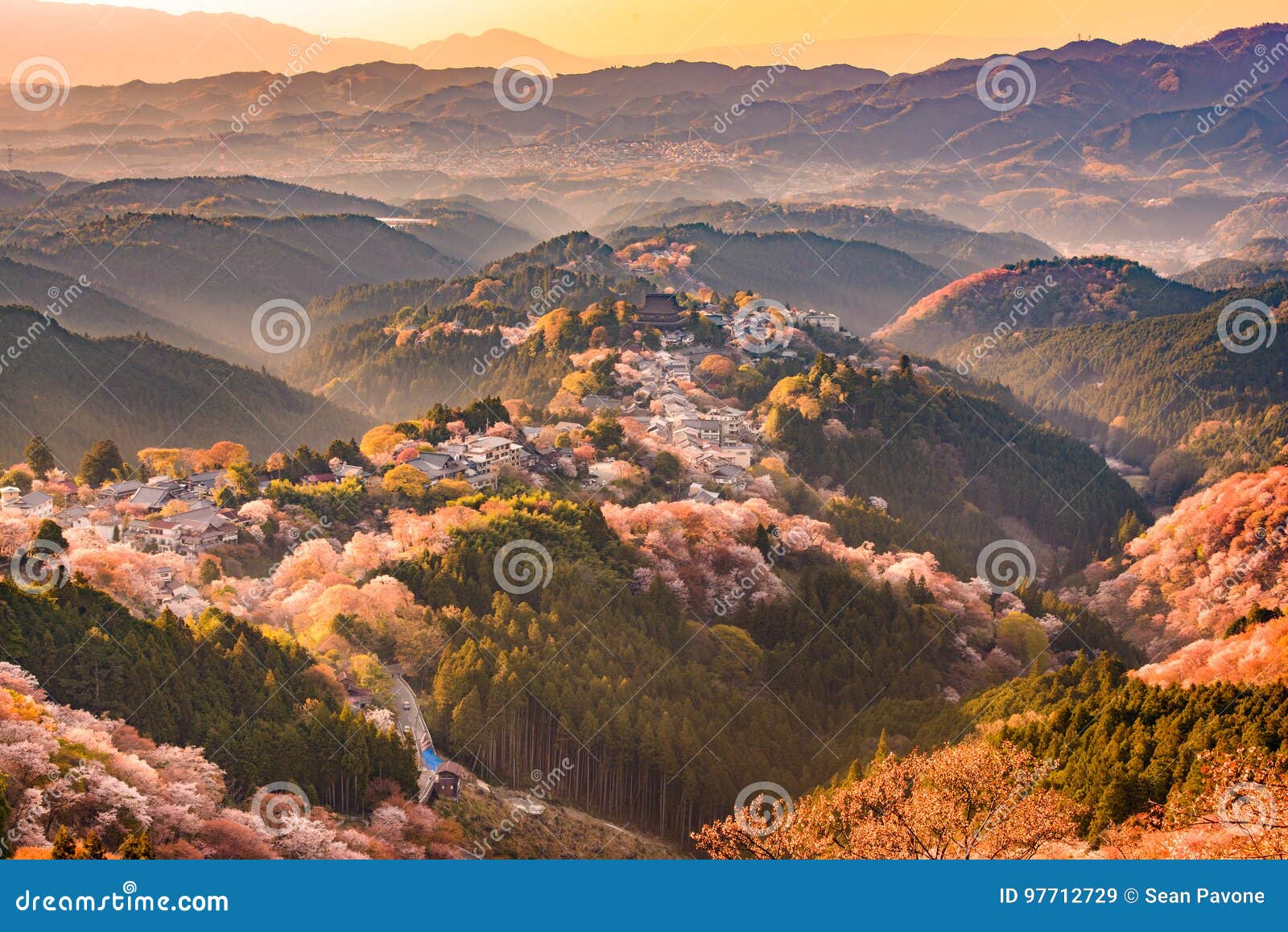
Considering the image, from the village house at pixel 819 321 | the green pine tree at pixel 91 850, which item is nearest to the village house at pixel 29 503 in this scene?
the green pine tree at pixel 91 850

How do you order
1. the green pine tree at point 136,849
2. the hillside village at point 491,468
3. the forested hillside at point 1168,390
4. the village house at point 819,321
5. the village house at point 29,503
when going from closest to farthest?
the green pine tree at point 136,849
the village house at point 29,503
the hillside village at point 491,468
the forested hillside at point 1168,390
the village house at point 819,321

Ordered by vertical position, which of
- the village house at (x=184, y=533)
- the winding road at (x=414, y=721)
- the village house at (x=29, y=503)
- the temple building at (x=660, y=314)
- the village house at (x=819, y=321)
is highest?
the village house at (x=819, y=321)

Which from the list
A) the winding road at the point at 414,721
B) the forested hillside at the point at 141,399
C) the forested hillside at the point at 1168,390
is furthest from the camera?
the forested hillside at the point at 1168,390

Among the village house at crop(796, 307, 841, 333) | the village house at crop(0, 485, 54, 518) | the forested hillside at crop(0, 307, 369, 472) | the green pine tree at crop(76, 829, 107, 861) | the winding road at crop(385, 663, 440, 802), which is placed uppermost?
the village house at crop(796, 307, 841, 333)

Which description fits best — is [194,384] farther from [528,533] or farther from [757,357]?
[528,533]

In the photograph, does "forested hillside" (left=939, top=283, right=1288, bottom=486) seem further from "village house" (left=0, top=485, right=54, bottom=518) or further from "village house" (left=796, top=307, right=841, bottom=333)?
"village house" (left=0, top=485, right=54, bottom=518)

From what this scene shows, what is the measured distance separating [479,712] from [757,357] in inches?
3214

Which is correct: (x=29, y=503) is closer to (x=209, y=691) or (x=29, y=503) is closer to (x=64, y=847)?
(x=209, y=691)

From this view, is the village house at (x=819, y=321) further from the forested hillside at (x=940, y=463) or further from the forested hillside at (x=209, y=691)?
the forested hillside at (x=209, y=691)

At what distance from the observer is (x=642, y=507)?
7850 centimetres

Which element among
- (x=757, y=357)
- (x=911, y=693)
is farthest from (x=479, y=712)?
(x=757, y=357)

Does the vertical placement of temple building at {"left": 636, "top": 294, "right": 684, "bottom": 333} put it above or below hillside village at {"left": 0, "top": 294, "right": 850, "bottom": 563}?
above

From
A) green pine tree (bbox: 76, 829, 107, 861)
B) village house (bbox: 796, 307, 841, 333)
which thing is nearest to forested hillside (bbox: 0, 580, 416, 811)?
green pine tree (bbox: 76, 829, 107, 861)

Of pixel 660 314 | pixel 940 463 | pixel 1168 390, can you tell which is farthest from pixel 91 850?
pixel 1168 390
